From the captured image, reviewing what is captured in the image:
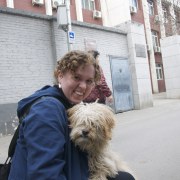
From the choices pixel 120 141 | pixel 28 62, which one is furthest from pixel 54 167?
pixel 28 62

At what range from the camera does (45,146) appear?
1865mm

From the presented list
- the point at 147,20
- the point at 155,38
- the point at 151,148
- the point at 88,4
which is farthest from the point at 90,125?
the point at 155,38

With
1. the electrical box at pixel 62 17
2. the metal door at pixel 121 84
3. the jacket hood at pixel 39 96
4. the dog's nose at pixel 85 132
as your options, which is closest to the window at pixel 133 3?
the metal door at pixel 121 84

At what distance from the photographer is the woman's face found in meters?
2.25

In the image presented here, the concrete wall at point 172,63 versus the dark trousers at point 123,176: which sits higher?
the concrete wall at point 172,63

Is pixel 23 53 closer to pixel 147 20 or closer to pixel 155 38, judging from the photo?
pixel 147 20

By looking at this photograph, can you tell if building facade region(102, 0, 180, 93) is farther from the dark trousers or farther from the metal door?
the dark trousers

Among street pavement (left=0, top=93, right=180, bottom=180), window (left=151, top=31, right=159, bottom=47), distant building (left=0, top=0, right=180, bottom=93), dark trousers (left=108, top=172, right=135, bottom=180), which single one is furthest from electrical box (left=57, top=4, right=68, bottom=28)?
window (left=151, top=31, right=159, bottom=47)

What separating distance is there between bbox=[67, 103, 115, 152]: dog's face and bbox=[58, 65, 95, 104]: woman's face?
4.1 inches

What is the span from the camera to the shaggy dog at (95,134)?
6.70ft

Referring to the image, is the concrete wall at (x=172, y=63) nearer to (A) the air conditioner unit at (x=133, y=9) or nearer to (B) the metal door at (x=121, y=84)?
(B) the metal door at (x=121, y=84)

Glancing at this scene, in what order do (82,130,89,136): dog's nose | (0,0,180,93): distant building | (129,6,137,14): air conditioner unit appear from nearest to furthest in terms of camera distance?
(82,130,89,136): dog's nose < (0,0,180,93): distant building < (129,6,137,14): air conditioner unit

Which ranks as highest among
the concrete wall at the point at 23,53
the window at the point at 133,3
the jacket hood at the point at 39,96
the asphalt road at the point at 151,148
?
the window at the point at 133,3

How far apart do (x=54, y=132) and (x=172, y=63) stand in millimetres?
21406
